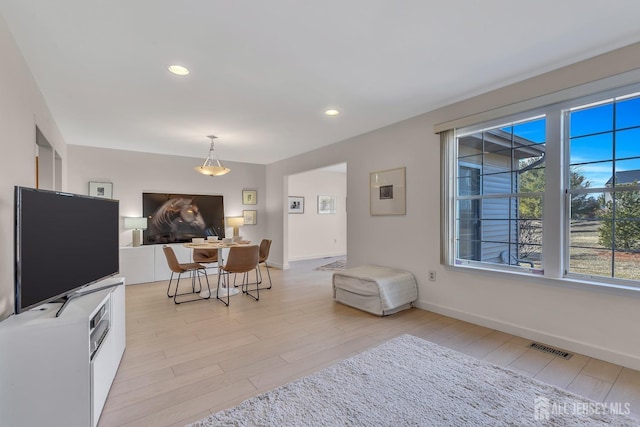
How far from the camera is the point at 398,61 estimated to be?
7.98 feet

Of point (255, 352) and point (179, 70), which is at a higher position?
point (179, 70)

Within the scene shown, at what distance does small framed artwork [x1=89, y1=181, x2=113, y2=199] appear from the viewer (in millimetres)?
5207

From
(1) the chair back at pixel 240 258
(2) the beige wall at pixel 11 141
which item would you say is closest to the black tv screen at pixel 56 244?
(2) the beige wall at pixel 11 141

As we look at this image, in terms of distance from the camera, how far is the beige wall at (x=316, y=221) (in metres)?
7.88

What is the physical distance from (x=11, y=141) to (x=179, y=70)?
1.25 metres

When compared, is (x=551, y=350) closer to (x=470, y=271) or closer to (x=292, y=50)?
(x=470, y=271)

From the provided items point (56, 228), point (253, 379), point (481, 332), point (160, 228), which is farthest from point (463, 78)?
point (160, 228)

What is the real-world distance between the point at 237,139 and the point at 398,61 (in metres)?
3.08

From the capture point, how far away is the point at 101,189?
17.3 feet

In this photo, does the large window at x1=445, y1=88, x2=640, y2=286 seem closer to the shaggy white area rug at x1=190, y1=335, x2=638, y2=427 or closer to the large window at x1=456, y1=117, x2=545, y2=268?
the large window at x1=456, y1=117, x2=545, y2=268

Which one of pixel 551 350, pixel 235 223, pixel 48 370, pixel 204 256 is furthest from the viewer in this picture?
pixel 235 223

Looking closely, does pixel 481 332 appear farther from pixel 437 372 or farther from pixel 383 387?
pixel 383 387

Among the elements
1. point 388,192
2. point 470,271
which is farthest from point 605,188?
point 388,192

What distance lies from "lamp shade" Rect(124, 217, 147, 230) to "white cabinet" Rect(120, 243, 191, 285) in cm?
34
